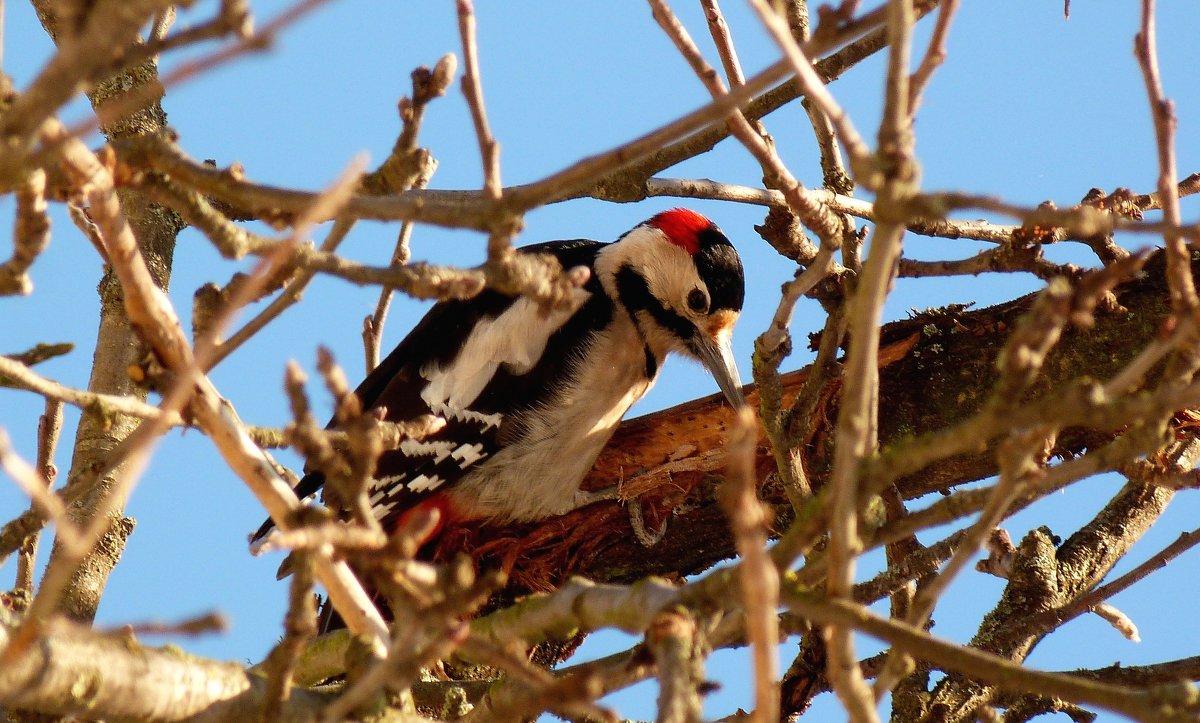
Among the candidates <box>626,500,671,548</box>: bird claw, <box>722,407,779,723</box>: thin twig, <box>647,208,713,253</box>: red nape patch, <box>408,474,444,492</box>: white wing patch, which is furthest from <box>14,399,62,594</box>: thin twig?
<box>722,407,779,723</box>: thin twig

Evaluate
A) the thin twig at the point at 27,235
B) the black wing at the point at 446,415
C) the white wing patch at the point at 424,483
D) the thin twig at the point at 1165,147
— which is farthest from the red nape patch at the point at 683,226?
the thin twig at the point at 27,235

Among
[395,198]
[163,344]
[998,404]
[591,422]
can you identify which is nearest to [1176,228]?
[998,404]

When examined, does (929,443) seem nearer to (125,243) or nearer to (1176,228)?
(1176,228)

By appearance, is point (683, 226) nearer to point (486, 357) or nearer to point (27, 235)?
point (486, 357)

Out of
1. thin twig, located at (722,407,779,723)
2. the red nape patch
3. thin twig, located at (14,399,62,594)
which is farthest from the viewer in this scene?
the red nape patch

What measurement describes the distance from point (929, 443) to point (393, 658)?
71 centimetres

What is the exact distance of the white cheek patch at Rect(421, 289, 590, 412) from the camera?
4.14m

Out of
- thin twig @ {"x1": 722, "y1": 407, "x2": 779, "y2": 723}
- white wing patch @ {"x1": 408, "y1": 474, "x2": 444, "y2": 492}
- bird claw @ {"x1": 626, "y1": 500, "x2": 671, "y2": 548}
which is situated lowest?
thin twig @ {"x1": 722, "y1": 407, "x2": 779, "y2": 723}

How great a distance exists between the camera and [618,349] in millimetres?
4367

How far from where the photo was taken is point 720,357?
171 inches

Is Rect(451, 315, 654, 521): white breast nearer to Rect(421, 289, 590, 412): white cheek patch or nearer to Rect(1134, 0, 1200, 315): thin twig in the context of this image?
Rect(421, 289, 590, 412): white cheek patch

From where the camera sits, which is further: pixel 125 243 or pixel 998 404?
pixel 125 243

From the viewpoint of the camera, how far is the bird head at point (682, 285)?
14.5 feet

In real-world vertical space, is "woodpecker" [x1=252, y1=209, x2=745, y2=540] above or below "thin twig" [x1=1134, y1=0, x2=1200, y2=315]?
above
